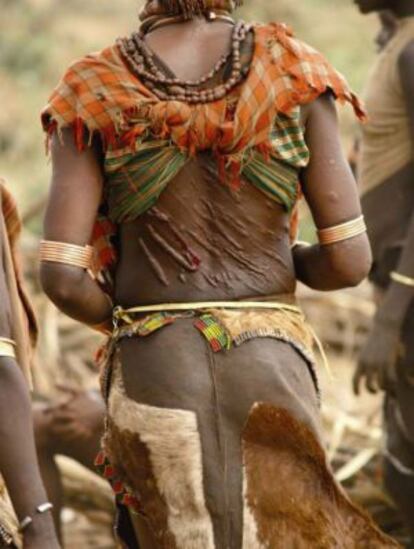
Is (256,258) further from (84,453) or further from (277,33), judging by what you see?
(84,453)

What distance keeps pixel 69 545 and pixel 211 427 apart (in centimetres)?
342

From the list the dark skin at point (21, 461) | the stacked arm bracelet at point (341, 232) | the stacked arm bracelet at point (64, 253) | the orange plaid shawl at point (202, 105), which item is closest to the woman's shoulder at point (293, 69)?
the orange plaid shawl at point (202, 105)

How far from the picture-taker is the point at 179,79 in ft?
12.2

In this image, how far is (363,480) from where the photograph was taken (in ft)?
21.9

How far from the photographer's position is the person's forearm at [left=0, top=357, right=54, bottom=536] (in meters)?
3.28

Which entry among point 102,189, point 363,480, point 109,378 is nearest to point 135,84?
point 102,189

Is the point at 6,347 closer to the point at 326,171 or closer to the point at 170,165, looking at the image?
the point at 170,165

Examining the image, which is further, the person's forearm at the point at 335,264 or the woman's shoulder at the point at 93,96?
the person's forearm at the point at 335,264

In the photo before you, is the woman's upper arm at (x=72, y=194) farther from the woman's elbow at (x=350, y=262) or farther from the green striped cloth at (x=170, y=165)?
the woman's elbow at (x=350, y=262)

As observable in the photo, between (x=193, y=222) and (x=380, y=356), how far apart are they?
153 centimetres

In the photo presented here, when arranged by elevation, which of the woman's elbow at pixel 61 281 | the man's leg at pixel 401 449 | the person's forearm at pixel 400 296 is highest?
the woman's elbow at pixel 61 281

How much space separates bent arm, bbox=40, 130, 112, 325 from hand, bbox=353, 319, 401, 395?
61.7 inches

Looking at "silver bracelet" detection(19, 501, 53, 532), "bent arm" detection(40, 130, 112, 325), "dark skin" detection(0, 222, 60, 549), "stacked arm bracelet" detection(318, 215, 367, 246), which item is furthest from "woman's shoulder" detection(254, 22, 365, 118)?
"silver bracelet" detection(19, 501, 53, 532)

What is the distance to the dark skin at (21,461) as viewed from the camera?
3260mm
